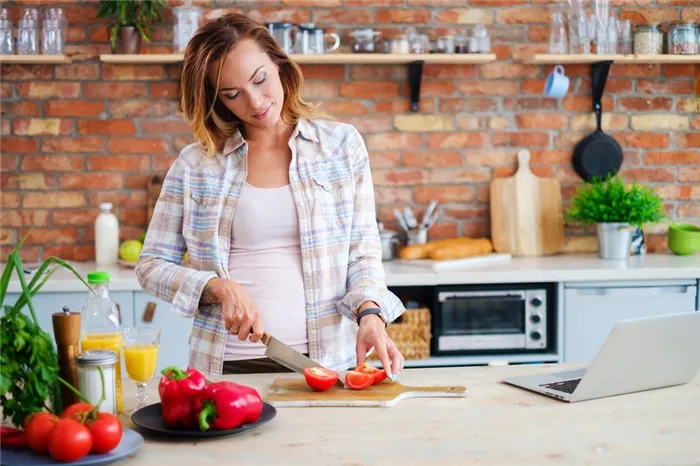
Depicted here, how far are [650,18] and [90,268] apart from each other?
2783 millimetres

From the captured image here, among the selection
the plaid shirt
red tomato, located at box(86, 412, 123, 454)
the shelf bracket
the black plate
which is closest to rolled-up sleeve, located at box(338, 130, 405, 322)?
the plaid shirt

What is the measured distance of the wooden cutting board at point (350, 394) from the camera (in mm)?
1783

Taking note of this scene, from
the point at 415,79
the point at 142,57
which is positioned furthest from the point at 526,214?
the point at 142,57

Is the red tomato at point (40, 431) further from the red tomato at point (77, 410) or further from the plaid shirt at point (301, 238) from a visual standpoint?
the plaid shirt at point (301, 238)

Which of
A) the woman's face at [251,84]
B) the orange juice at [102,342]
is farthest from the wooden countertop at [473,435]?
the woman's face at [251,84]

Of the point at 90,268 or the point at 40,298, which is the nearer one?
the point at 40,298

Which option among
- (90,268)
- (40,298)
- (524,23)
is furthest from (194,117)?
(524,23)

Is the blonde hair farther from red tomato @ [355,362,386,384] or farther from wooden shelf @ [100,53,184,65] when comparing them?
wooden shelf @ [100,53,184,65]

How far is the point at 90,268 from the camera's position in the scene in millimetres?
3822

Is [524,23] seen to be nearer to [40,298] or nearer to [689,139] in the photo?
[689,139]

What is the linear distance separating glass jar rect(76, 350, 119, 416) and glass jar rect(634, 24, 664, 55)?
316 centimetres

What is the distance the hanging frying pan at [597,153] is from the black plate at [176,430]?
2.85 meters

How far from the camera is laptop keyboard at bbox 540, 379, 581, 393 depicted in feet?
6.18

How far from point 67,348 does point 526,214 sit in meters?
2.82
